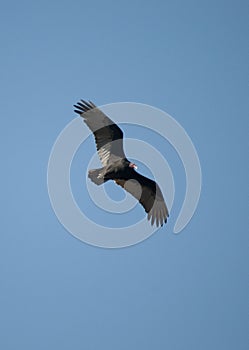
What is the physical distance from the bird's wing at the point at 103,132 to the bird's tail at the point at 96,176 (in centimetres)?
34

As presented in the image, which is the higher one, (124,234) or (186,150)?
(186,150)

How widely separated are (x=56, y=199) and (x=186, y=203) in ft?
11.6

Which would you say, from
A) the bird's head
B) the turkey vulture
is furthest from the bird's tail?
the bird's head

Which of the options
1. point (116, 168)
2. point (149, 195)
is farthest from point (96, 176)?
point (149, 195)

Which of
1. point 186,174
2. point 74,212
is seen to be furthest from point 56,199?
point 186,174

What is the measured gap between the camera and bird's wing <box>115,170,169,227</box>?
68.4 feet

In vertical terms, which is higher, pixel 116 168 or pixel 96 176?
pixel 116 168

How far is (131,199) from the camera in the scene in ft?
69.6

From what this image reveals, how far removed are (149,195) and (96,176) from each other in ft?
6.35

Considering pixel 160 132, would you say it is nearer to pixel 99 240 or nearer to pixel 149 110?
pixel 149 110

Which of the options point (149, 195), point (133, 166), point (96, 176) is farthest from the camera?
point (149, 195)

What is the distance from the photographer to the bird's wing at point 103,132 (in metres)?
19.8

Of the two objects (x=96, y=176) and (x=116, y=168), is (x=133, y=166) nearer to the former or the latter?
(x=116, y=168)

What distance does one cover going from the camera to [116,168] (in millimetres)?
20109
